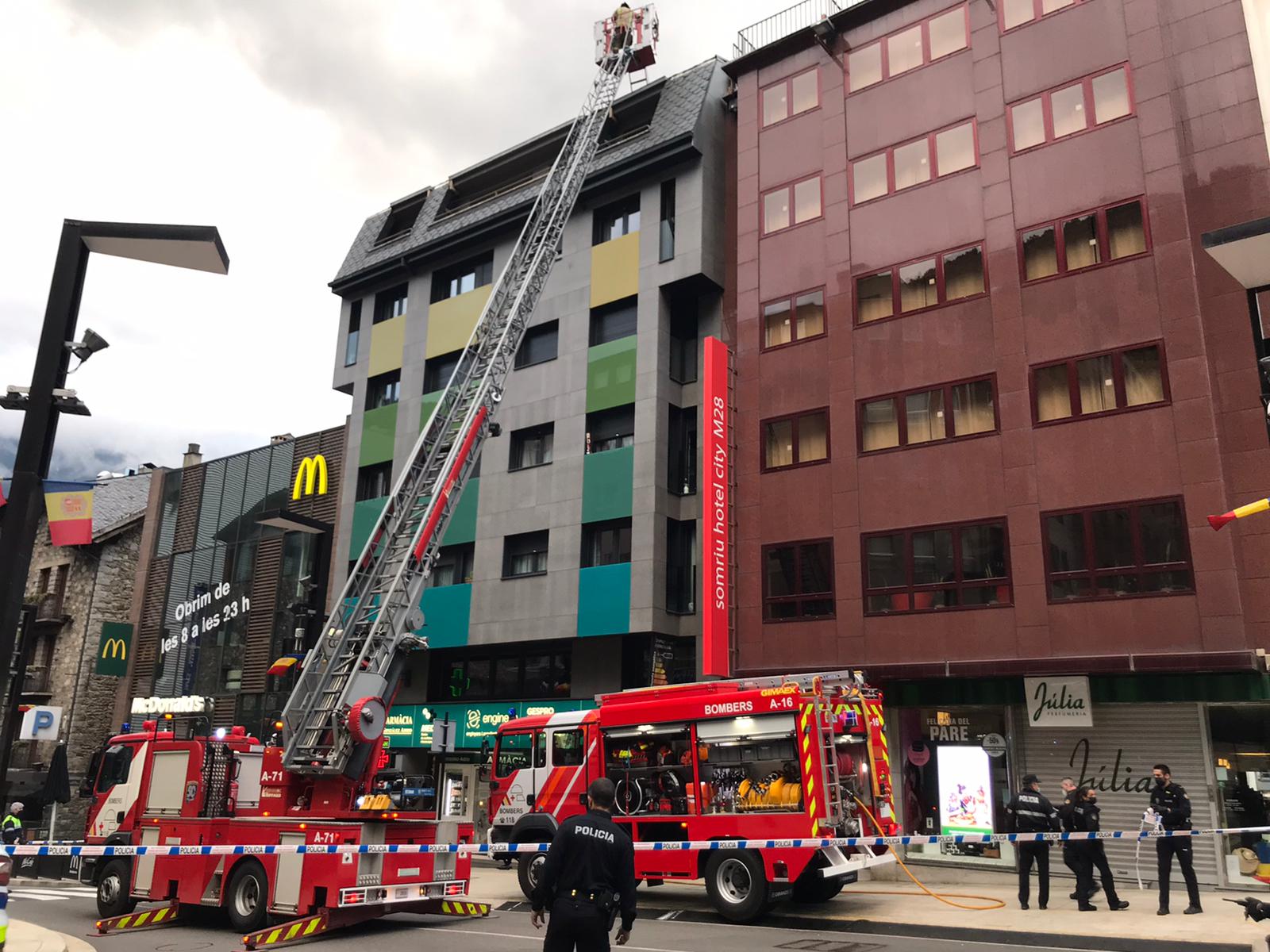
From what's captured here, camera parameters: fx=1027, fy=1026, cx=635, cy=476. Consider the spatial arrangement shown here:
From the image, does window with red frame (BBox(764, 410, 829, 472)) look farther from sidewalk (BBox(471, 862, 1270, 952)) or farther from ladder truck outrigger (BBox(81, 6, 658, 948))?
sidewalk (BBox(471, 862, 1270, 952))

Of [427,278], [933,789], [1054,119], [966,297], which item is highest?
[427,278]

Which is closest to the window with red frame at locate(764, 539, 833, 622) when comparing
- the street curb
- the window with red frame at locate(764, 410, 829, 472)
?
the window with red frame at locate(764, 410, 829, 472)

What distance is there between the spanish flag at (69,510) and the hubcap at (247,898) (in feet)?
26.7

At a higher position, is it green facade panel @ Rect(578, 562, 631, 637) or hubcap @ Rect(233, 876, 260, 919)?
green facade panel @ Rect(578, 562, 631, 637)

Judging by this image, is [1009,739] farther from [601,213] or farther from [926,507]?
[601,213]

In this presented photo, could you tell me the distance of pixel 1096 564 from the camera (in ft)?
66.7

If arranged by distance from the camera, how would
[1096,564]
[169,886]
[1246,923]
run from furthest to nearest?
1. [1096,564]
2. [169,886]
3. [1246,923]

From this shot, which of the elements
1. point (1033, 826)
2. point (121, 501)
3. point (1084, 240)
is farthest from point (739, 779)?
point (121, 501)

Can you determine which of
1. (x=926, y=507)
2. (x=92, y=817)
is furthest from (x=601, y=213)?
(x=92, y=817)

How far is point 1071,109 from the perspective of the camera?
22.9 meters

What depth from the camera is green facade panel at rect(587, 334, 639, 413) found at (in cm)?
3070

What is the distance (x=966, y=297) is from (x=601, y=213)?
45.7ft

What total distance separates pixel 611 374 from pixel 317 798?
1785 centimetres

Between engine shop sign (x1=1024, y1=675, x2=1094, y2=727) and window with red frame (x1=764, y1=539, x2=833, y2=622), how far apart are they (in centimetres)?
488
